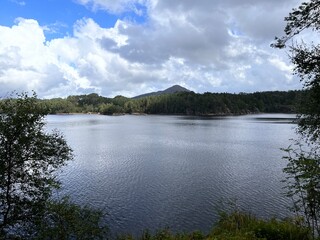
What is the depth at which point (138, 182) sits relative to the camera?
46906 mm

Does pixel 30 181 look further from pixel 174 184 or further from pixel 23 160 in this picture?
pixel 174 184

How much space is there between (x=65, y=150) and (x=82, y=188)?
24042 millimetres

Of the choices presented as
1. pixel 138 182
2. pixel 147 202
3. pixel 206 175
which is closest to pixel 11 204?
pixel 147 202

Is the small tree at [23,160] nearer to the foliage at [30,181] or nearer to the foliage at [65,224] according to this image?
the foliage at [30,181]

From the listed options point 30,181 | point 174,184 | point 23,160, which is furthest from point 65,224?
point 174,184

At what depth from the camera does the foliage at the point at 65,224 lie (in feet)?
61.5

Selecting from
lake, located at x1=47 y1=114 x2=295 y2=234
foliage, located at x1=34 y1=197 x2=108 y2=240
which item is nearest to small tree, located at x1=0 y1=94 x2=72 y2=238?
foliage, located at x1=34 y1=197 x2=108 y2=240

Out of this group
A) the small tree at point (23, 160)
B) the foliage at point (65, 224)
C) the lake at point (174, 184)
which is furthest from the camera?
the lake at point (174, 184)

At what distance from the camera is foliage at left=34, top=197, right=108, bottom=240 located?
18.8 meters

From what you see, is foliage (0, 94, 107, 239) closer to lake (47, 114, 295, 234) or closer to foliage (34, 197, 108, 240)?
foliage (34, 197, 108, 240)

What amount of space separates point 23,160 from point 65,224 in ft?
15.7

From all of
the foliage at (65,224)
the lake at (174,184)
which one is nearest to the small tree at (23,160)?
the foliage at (65,224)

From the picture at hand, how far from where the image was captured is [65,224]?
1945 centimetres

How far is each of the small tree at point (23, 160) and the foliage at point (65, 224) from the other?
649 mm
